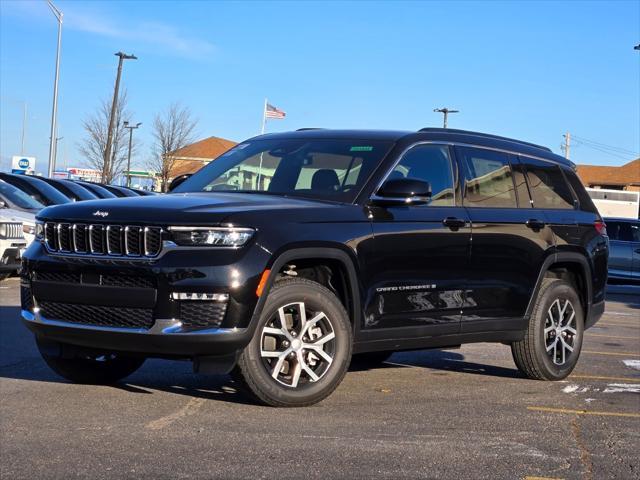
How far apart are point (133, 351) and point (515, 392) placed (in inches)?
120

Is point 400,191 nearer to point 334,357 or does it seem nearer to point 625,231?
point 334,357

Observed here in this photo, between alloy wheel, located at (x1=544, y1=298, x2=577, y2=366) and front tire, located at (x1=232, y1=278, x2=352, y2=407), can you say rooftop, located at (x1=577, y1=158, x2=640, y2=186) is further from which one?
front tire, located at (x1=232, y1=278, x2=352, y2=407)

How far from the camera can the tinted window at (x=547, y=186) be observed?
7887 mm

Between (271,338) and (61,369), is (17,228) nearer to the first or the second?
(61,369)

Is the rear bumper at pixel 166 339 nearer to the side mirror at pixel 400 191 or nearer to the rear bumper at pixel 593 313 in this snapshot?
the side mirror at pixel 400 191

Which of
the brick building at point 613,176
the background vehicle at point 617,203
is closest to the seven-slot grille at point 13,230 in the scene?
the background vehicle at point 617,203

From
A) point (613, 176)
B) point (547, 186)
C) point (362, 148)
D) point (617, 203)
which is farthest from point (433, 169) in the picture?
point (613, 176)

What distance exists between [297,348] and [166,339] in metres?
0.86

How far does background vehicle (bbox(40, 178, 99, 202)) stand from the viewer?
2002cm

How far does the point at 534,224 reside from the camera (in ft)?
24.6

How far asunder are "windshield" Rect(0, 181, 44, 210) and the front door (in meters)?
10.9

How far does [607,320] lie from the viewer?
13906 mm

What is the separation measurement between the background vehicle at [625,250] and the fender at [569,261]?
14104mm

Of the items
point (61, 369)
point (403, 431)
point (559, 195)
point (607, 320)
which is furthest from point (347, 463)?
point (607, 320)
